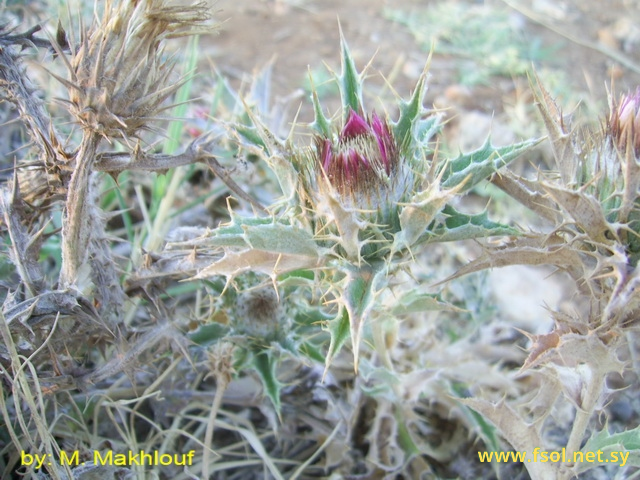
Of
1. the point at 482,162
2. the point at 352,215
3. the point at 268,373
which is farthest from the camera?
the point at 268,373

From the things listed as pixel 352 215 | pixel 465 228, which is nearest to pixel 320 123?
pixel 352 215

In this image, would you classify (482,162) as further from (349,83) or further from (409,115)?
(349,83)

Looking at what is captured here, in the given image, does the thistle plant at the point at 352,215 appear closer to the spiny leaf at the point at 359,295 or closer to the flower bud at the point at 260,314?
the spiny leaf at the point at 359,295

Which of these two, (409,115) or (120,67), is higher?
(120,67)

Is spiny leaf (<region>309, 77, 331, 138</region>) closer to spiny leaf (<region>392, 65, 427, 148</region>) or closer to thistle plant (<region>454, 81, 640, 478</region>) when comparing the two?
spiny leaf (<region>392, 65, 427, 148</region>)

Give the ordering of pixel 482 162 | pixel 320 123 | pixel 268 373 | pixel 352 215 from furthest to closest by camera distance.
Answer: pixel 268 373
pixel 320 123
pixel 482 162
pixel 352 215

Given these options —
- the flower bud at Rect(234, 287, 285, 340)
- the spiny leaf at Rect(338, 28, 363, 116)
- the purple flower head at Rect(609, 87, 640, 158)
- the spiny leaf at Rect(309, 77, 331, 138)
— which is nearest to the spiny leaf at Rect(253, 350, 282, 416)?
the flower bud at Rect(234, 287, 285, 340)

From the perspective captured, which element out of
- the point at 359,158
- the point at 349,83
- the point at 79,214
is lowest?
the point at 79,214

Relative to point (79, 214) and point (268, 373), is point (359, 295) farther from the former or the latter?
point (79, 214)

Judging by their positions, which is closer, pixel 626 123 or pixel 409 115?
pixel 626 123

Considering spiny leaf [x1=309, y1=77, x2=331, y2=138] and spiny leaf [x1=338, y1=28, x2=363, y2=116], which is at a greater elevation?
spiny leaf [x1=338, y1=28, x2=363, y2=116]

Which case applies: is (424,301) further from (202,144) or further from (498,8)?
(498,8)
